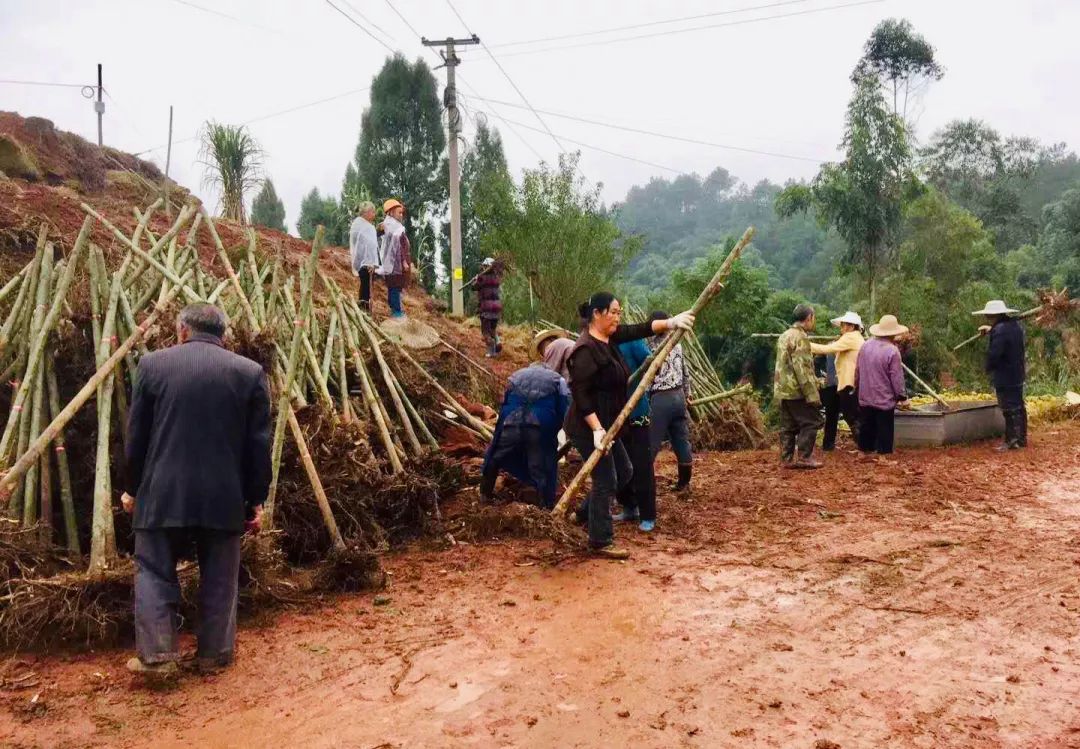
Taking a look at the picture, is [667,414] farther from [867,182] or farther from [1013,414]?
[867,182]

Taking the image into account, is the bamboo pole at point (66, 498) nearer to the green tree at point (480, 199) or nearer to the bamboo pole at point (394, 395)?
the bamboo pole at point (394, 395)

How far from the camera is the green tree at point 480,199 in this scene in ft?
61.5

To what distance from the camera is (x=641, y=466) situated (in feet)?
20.3

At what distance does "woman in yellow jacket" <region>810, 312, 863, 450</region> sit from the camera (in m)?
9.62

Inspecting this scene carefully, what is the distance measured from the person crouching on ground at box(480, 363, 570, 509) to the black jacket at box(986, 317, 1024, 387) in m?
5.95

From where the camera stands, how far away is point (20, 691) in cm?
370

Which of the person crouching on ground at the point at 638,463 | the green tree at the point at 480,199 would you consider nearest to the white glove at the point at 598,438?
the person crouching on ground at the point at 638,463

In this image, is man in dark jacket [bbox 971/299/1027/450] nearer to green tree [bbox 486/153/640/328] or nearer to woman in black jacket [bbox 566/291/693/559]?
woman in black jacket [bbox 566/291/693/559]

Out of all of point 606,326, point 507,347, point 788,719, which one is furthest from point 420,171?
point 788,719

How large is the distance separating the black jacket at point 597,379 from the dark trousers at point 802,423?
3685 mm

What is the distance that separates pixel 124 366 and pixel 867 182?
18.3 m

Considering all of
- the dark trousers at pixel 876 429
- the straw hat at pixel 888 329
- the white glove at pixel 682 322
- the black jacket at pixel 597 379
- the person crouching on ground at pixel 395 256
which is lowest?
the dark trousers at pixel 876 429

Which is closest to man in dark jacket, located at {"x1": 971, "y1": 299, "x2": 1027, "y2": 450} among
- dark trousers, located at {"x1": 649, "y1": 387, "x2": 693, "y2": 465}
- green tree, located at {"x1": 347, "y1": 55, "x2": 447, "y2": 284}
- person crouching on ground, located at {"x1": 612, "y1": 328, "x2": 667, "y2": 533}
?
dark trousers, located at {"x1": 649, "y1": 387, "x2": 693, "y2": 465}

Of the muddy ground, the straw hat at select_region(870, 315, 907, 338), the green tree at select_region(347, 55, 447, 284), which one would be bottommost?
the muddy ground
